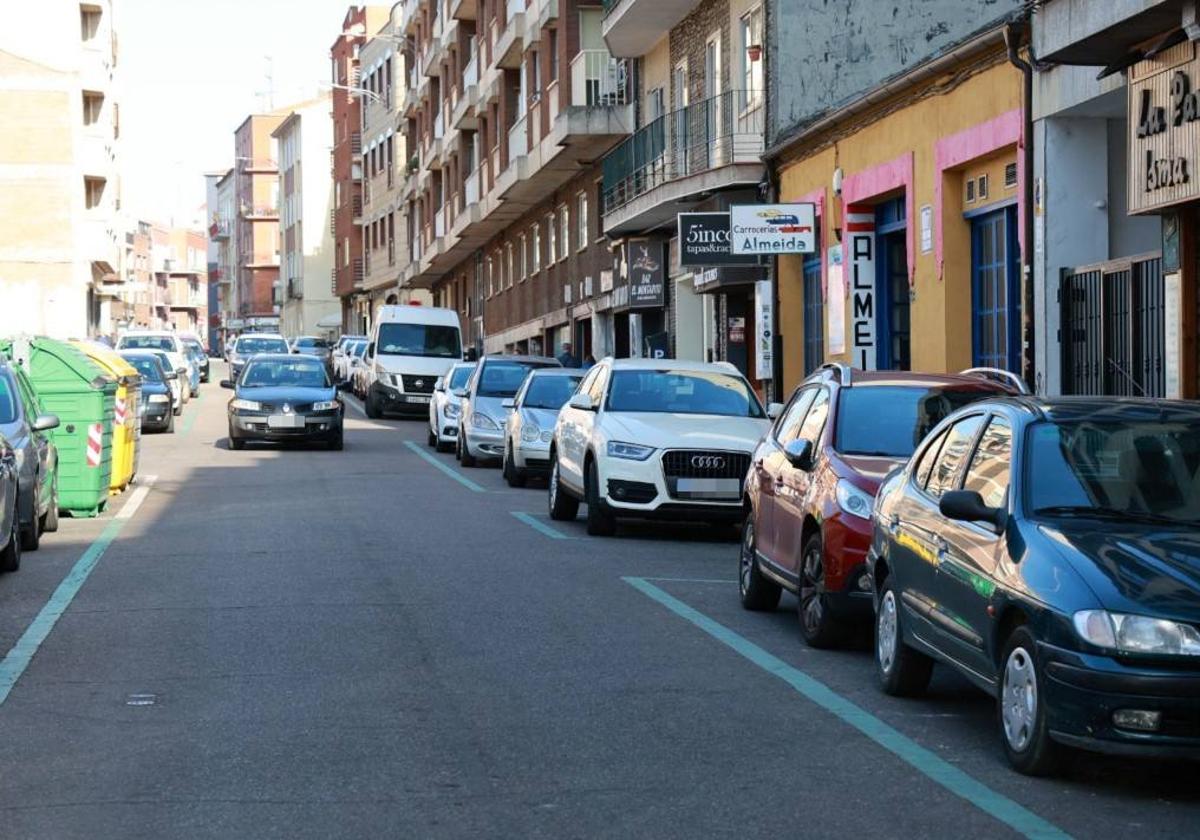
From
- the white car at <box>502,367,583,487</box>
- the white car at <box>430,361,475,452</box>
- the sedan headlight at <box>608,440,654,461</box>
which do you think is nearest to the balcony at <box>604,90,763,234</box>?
the white car at <box>430,361,475,452</box>

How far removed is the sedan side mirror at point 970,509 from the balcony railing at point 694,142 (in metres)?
21.7

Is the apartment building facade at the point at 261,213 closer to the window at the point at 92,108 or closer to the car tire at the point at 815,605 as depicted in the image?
the window at the point at 92,108

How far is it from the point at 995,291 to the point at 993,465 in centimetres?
1335

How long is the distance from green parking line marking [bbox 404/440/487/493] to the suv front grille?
9.15 metres

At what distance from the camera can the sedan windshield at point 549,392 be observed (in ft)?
82.2

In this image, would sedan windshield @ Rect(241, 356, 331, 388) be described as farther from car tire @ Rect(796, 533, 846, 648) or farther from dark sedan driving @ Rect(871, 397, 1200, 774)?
dark sedan driving @ Rect(871, 397, 1200, 774)

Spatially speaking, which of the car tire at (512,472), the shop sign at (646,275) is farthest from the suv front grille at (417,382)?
the car tire at (512,472)

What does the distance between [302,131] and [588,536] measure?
98.0 metres

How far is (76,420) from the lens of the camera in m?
19.4

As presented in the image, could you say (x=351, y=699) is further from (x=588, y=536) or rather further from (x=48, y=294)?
(x=48, y=294)

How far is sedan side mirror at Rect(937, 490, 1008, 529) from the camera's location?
7816 mm

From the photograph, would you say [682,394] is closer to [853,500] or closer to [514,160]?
[853,500]

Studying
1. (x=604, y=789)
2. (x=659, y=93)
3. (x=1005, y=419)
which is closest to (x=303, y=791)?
(x=604, y=789)

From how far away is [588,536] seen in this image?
17.7 metres
